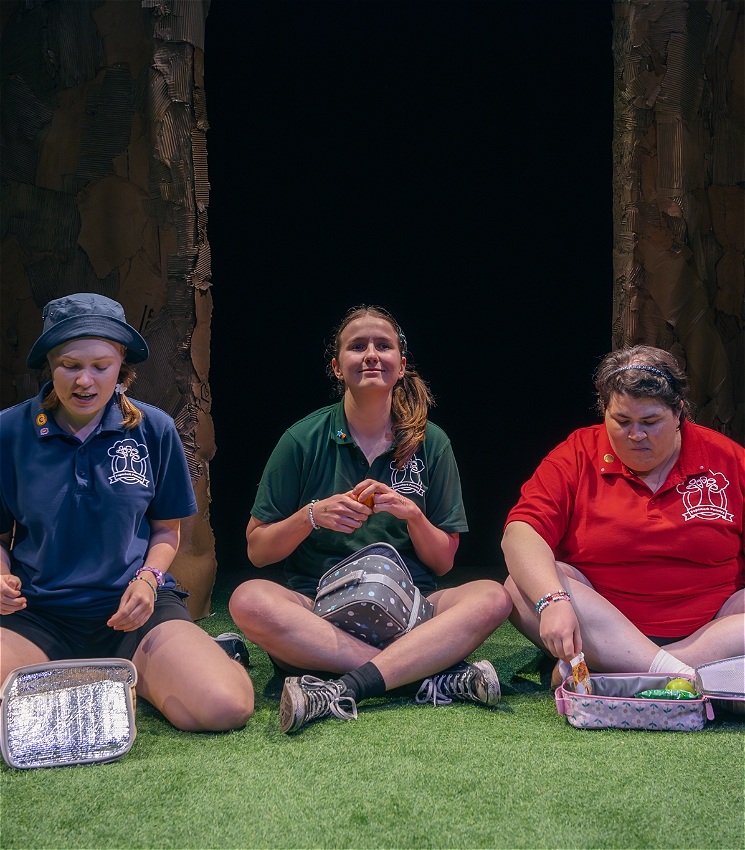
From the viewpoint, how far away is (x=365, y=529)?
2.45 meters

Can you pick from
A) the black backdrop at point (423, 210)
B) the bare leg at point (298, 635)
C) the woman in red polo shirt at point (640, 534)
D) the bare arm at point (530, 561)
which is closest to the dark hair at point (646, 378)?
the woman in red polo shirt at point (640, 534)

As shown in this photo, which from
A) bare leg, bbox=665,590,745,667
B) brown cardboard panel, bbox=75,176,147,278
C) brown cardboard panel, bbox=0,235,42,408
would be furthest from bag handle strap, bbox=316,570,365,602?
brown cardboard panel, bbox=0,235,42,408

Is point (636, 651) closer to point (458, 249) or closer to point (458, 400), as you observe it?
point (458, 400)

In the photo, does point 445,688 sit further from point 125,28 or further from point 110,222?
point 125,28

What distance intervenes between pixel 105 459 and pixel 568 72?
289 centimetres

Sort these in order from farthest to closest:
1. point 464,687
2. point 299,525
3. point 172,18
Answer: point 172,18
point 299,525
point 464,687

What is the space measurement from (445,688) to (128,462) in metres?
1.10

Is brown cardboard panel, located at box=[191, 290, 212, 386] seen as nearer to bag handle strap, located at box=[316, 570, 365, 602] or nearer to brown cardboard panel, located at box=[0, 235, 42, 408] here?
brown cardboard panel, located at box=[0, 235, 42, 408]

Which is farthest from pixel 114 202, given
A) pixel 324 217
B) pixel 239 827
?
pixel 239 827

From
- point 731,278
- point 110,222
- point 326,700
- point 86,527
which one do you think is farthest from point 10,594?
point 731,278

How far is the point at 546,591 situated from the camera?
2.15 m

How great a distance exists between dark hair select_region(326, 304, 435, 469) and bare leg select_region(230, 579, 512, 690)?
1.67ft

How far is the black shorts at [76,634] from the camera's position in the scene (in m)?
2.07

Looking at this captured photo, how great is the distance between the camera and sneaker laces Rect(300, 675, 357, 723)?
6.64 ft
